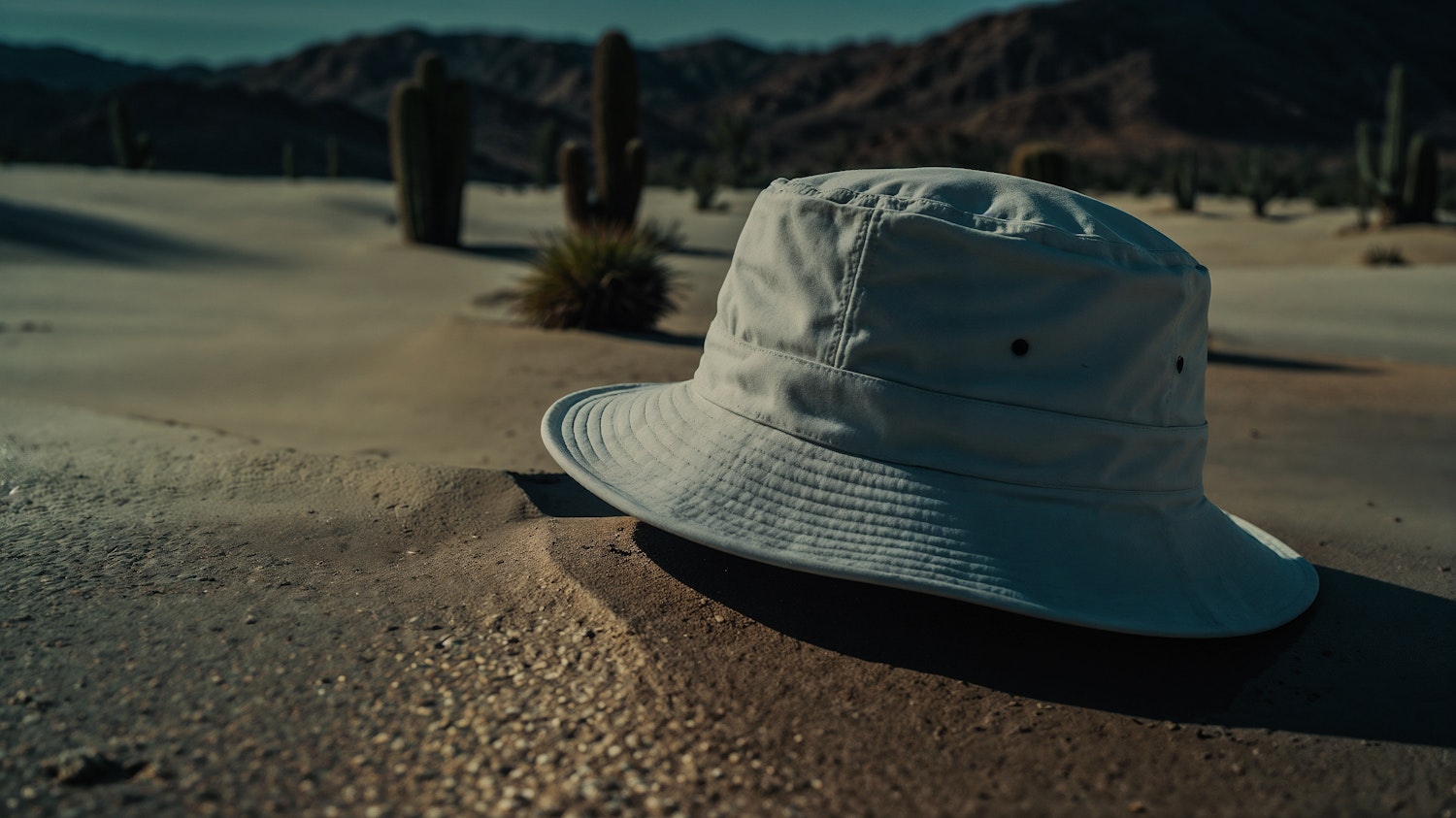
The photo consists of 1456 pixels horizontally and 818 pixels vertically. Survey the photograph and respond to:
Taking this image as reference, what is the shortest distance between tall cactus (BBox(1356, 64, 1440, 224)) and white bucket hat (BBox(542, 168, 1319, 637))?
788 inches

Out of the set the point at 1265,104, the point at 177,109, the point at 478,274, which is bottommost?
the point at 478,274

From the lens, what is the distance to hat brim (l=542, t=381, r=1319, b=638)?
7.27 ft

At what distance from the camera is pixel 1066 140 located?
64812 millimetres

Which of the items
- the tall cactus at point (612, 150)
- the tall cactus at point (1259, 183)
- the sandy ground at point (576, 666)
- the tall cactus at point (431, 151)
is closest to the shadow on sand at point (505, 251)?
the tall cactus at point (431, 151)

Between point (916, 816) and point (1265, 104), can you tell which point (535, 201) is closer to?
point (916, 816)

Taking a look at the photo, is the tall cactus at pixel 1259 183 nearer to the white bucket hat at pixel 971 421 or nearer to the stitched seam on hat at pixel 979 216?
the stitched seam on hat at pixel 979 216

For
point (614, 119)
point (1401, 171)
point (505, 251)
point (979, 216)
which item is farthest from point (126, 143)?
point (979, 216)

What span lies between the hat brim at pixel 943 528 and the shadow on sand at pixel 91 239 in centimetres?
1288

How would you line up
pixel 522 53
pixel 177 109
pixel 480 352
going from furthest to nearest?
pixel 522 53 → pixel 177 109 → pixel 480 352

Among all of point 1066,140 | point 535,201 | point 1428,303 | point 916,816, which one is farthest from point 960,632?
point 1066,140

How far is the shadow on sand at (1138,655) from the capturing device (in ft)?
7.64

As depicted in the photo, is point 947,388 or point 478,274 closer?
point 947,388

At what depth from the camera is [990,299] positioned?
94.3 inches

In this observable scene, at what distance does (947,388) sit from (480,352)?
5.41 meters
